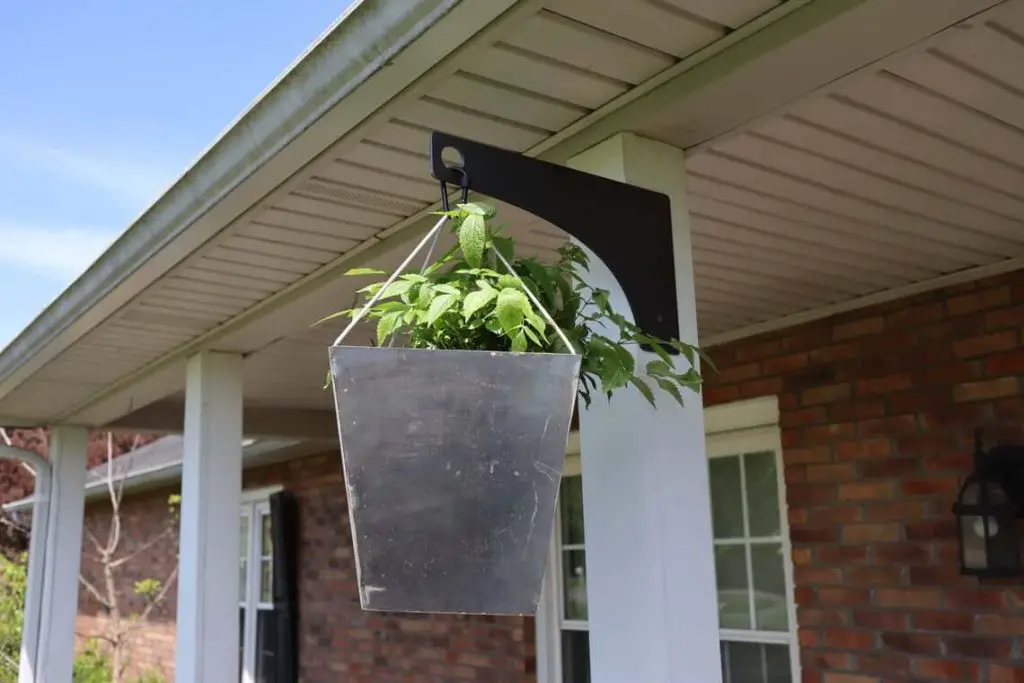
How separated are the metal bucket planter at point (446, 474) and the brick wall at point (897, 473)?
250 cm

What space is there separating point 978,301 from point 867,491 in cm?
82

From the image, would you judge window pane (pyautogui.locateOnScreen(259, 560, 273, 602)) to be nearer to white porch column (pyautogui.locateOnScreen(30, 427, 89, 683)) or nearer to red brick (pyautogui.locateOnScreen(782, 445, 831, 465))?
white porch column (pyautogui.locateOnScreen(30, 427, 89, 683))

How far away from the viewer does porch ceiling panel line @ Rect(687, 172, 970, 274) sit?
7.97 feet

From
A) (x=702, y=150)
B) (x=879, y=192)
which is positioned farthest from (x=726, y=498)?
(x=702, y=150)

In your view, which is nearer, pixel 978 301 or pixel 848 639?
pixel 978 301

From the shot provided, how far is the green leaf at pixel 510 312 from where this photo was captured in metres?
1.35

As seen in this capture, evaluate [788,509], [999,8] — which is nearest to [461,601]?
[999,8]

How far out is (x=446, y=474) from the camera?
1.27 m

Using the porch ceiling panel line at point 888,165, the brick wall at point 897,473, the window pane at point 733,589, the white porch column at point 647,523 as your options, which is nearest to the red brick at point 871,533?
the brick wall at point 897,473

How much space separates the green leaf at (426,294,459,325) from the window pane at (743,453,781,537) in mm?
3149

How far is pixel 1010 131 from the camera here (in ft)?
6.94

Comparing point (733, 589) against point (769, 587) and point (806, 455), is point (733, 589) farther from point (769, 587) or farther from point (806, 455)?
point (806, 455)

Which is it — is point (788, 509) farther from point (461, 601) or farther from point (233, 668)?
point (461, 601)

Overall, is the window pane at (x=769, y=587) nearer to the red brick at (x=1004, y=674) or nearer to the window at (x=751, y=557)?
the window at (x=751, y=557)
